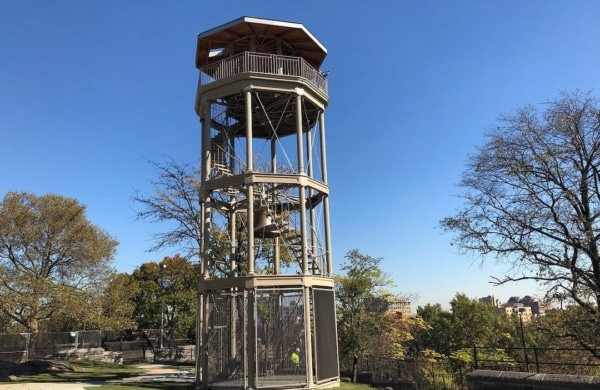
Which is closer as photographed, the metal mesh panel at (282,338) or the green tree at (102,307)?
the metal mesh panel at (282,338)

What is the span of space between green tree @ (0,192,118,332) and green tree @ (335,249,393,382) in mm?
14900

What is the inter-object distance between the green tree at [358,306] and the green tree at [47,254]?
14900 millimetres

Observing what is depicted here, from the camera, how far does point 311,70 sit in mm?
17578

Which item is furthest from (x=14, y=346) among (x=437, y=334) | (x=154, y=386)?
(x=437, y=334)

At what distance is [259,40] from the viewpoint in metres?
17.8

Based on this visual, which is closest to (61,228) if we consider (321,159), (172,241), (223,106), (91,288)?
(91,288)

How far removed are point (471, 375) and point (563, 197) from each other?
6868 mm

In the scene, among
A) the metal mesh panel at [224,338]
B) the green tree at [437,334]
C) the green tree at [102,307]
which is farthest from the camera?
the green tree at [437,334]

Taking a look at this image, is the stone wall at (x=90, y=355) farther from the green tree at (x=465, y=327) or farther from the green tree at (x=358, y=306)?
the green tree at (x=465, y=327)

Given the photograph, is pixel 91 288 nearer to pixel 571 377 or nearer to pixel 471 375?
pixel 471 375

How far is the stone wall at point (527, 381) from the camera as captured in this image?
8.09m

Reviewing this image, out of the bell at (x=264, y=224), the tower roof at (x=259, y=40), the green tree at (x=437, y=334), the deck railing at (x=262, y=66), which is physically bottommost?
the green tree at (x=437, y=334)

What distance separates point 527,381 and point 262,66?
1263 centimetres

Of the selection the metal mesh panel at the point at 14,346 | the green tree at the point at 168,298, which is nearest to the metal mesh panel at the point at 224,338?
the metal mesh panel at the point at 14,346
